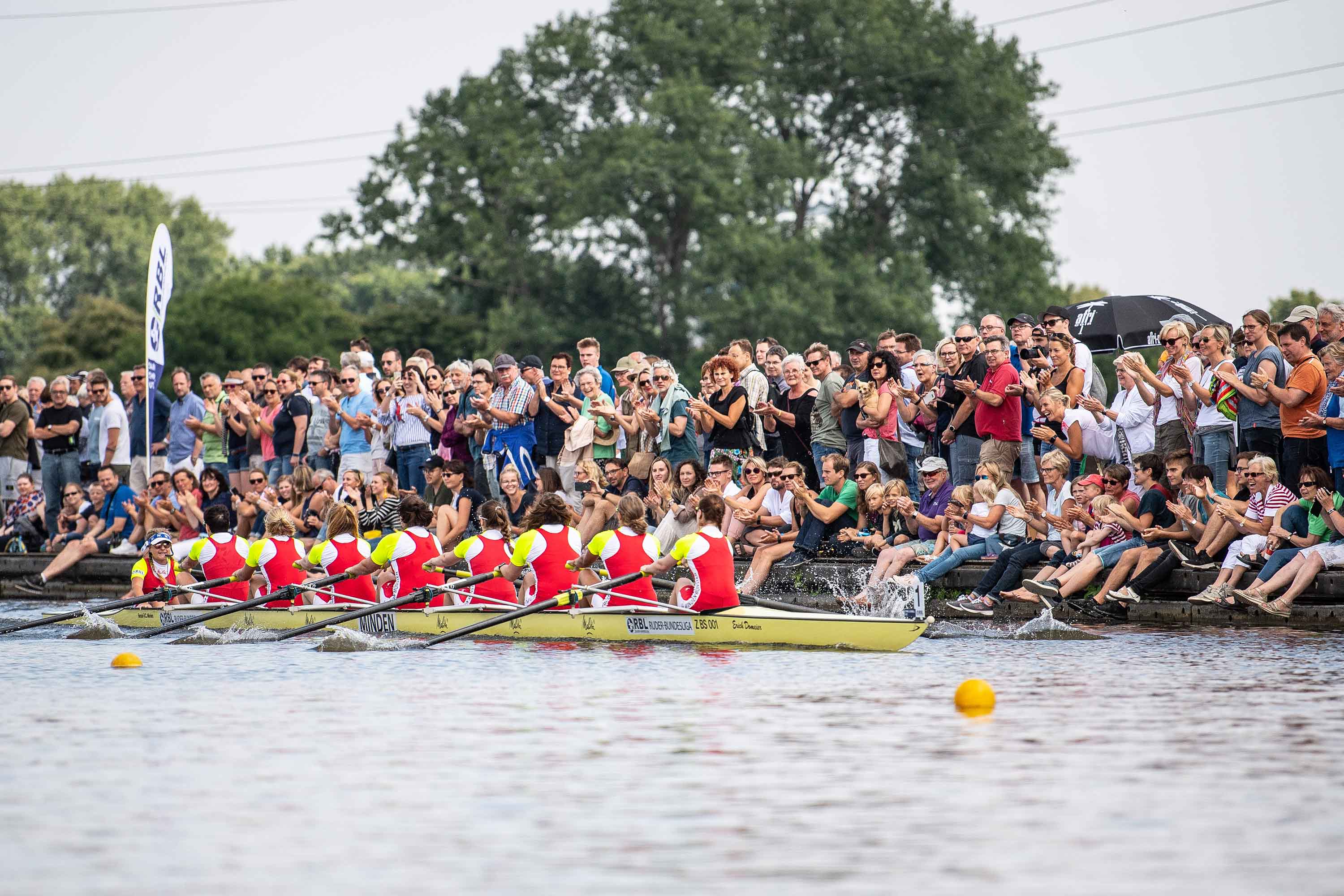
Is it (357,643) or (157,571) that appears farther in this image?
(157,571)

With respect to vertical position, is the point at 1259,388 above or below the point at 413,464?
above

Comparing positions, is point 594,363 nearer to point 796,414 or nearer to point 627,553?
point 796,414

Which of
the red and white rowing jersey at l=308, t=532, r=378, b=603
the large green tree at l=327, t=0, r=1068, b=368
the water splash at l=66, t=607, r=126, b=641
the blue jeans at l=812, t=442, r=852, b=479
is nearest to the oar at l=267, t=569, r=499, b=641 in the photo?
the red and white rowing jersey at l=308, t=532, r=378, b=603

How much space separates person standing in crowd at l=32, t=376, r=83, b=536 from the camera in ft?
75.3

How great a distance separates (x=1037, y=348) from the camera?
16.4m

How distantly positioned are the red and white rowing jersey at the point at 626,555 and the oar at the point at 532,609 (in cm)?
13

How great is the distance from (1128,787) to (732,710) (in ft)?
10.5

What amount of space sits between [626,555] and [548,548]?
2.76 ft

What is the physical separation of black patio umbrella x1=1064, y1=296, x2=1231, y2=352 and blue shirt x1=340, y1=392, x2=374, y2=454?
853cm

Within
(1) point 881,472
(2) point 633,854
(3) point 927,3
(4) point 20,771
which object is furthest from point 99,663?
(3) point 927,3

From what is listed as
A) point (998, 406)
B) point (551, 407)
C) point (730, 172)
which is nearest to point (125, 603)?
point (551, 407)

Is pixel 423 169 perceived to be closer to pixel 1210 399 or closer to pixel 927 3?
pixel 927 3

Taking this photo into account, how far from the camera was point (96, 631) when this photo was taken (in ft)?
57.7

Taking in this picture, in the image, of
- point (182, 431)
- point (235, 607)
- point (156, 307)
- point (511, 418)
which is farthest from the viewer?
point (182, 431)
